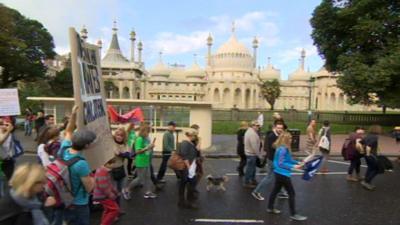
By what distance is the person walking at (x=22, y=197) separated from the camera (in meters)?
3.23

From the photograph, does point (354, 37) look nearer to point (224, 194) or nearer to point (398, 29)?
point (398, 29)

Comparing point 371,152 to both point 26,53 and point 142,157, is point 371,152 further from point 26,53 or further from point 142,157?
point 26,53

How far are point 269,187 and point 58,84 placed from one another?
165ft

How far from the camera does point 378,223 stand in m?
6.88

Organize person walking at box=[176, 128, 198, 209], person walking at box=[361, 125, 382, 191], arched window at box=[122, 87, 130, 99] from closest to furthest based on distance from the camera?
person walking at box=[176, 128, 198, 209]
person walking at box=[361, 125, 382, 191]
arched window at box=[122, 87, 130, 99]

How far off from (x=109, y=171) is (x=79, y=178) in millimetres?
1865

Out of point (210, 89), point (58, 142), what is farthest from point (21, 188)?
point (210, 89)

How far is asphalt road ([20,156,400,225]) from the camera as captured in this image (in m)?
6.93

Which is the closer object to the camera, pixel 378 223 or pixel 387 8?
pixel 378 223

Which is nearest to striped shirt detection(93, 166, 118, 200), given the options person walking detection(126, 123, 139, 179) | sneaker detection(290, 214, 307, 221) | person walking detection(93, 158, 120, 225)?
person walking detection(93, 158, 120, 225)

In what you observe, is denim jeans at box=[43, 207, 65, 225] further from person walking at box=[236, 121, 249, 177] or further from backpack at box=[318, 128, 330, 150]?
backpack at box=[318, 128, 330, 150]

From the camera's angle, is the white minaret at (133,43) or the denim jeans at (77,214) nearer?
the denim jeans at (77,214)

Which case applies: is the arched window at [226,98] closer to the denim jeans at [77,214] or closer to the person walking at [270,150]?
the person walking at [270,150]

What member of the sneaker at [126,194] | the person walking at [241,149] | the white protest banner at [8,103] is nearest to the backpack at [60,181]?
the sneaker at [126,194]
